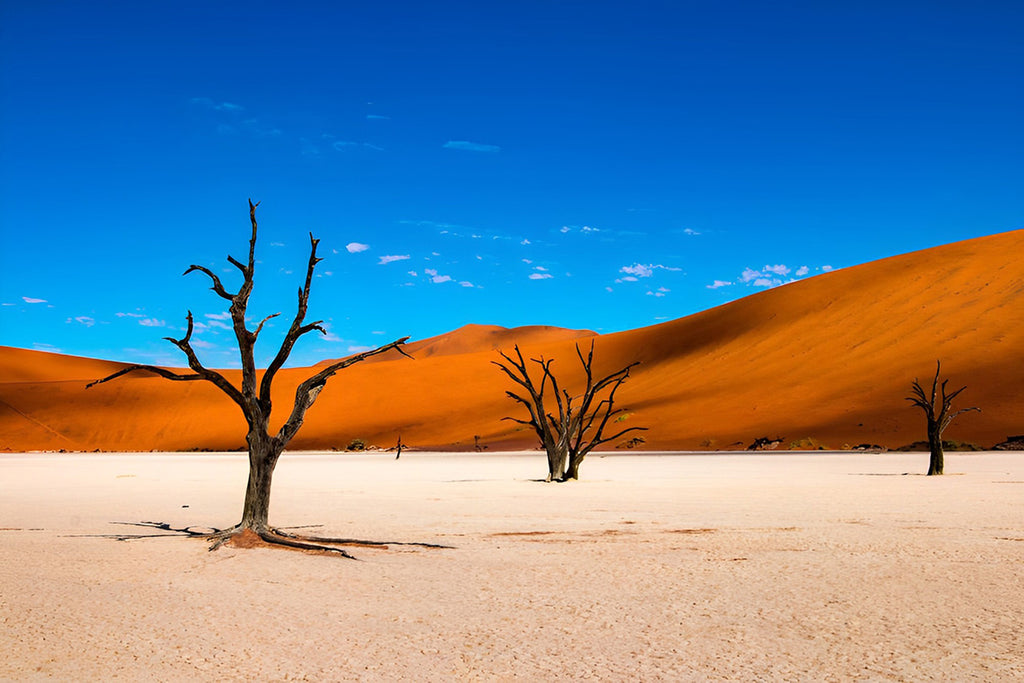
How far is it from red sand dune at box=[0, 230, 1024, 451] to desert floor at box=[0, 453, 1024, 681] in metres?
35.4

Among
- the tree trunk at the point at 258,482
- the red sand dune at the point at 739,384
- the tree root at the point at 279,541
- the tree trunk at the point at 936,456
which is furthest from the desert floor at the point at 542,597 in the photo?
the red sand dune at the point at 739,384

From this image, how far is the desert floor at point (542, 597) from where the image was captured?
204 inches

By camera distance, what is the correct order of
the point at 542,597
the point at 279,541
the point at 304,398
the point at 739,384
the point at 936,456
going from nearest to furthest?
the point at 542,597 → the point at 279,541 → the point at 304,398 → the point at 936,456 → the point at 739,384

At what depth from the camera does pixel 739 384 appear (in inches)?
2468

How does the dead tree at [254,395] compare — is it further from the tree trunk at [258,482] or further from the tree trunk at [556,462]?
the tree trunk at [556,462]

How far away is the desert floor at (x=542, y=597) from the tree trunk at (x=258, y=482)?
0.79 meters

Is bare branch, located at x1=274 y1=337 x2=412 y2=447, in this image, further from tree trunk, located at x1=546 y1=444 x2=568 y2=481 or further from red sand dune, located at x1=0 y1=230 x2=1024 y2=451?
red sand dune, located at x1=0 y1=230 x2=1024 y2=451

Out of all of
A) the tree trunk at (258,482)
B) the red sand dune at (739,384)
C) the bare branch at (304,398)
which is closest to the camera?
the bare branch at (304,398)

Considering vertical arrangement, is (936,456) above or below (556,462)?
above

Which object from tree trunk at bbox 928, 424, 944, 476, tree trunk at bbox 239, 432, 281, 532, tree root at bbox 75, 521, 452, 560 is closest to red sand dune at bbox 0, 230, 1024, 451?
tree trunk at bbox 928, 424, 944, 476

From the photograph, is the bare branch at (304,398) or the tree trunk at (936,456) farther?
the tree trunk at (936,456)

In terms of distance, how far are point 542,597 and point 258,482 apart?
4.73 meters

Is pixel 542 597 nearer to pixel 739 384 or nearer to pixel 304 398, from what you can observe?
pixel 304 398

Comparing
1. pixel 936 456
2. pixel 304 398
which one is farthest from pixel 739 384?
pixel 304 398
